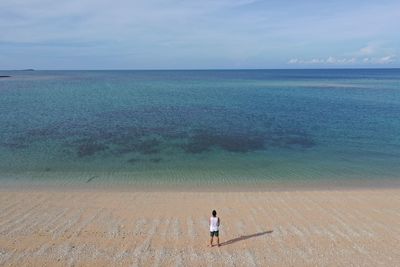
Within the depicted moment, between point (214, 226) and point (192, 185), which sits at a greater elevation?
point (214, 226)

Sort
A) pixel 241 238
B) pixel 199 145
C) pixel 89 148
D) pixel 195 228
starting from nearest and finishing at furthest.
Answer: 1. pixel 241 238
2. pixel 195 228
3. pixel 89 148
4. pixel 199 145

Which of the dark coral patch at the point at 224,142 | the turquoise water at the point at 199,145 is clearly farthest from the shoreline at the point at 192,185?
the dark coral patch at the point at 224,142

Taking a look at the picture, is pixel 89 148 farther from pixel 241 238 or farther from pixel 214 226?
pixel 214 226

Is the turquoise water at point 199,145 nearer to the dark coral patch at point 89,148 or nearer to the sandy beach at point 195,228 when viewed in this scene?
the dark coral patch at point 89,148

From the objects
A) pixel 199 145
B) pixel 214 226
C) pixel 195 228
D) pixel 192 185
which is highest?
pixel 214 226

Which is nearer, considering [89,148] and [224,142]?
[89,148]

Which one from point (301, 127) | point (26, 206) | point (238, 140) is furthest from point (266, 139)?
point (26, 206)

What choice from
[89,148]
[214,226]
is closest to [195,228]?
[214,226]

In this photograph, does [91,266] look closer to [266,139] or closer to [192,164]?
[192,164]
